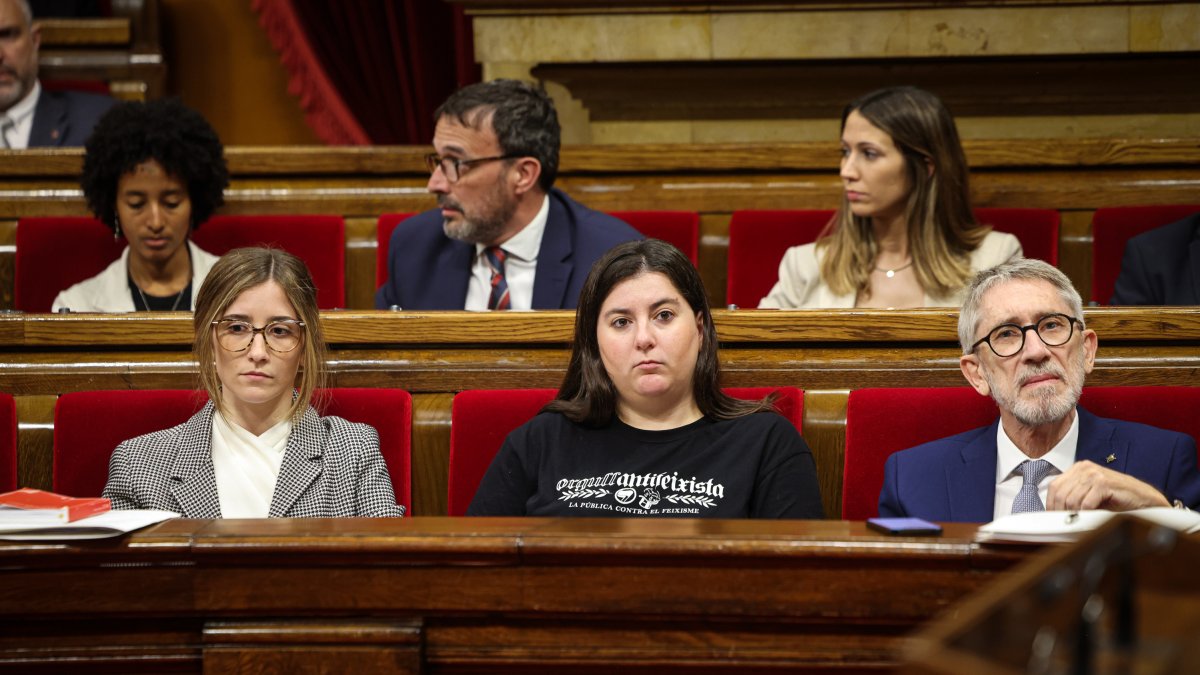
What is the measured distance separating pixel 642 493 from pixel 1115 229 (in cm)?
109

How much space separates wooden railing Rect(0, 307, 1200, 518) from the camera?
4.76ft

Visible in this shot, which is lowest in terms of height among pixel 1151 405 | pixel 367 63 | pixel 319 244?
pixel 1151 405

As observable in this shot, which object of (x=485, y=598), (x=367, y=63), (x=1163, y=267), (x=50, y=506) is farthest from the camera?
(x=367, y=63)

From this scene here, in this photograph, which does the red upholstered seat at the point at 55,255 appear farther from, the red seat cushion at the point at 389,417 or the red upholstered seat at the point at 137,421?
the red seat cushion at the point at 389,417

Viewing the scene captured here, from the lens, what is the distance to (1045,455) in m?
1.29

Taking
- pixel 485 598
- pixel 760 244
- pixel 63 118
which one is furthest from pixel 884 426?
pixel 63 118

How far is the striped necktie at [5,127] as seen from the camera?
252cm

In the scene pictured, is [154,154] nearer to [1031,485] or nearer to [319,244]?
[319,244]

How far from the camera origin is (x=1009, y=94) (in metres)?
2.55

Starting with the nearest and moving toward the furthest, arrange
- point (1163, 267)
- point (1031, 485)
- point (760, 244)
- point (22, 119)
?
point (1031, 485) < point (1163, 267) < point (760, 244) < point (22, 119)

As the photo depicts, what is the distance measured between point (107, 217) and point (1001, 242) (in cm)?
137

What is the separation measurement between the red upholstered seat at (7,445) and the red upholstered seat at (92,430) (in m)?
0.04

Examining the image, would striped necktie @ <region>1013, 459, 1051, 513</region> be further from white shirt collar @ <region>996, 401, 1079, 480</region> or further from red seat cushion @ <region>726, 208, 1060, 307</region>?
red seat cushion @ <region>726, 208, 1060, 307</region>

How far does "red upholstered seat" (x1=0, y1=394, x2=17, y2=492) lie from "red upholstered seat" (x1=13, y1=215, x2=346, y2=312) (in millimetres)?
692
